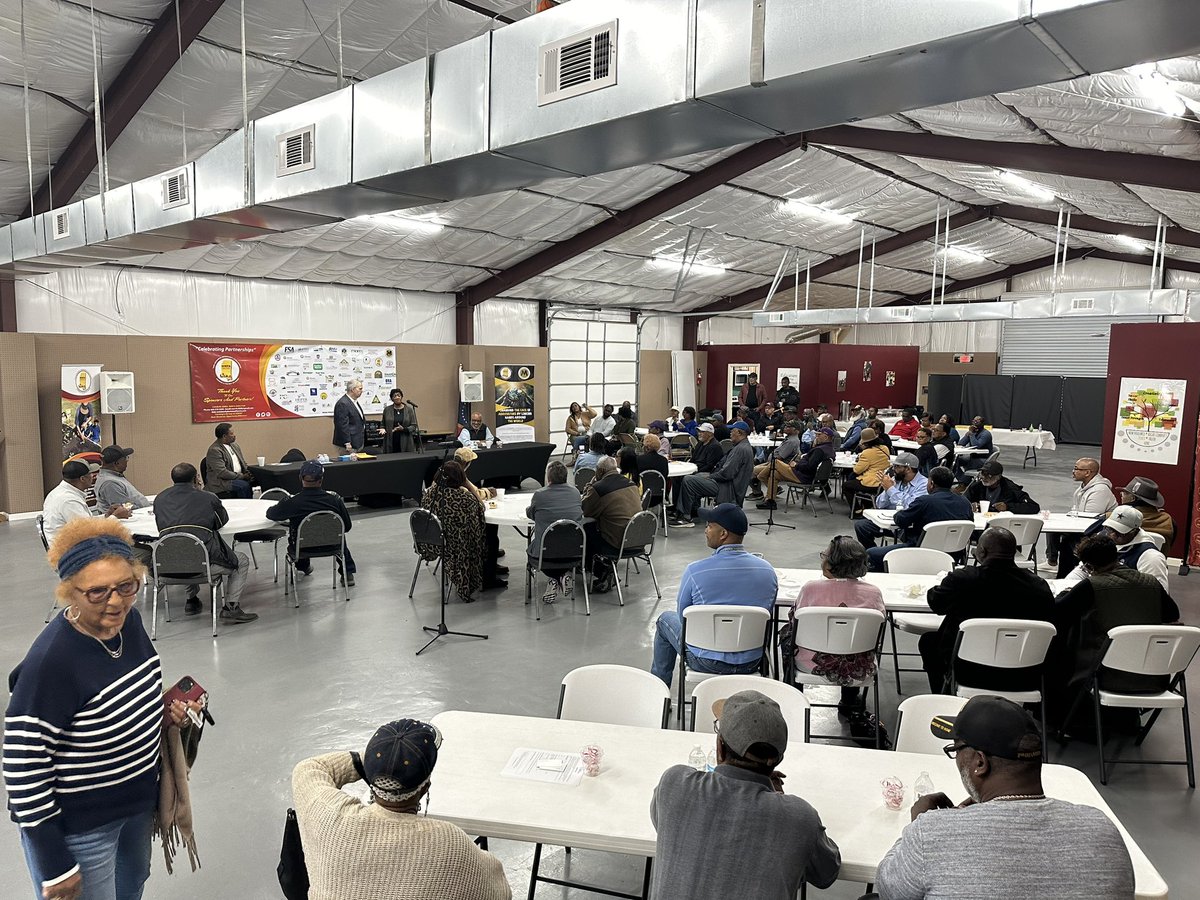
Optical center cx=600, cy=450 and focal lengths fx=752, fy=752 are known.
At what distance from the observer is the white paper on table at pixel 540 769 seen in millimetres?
2336

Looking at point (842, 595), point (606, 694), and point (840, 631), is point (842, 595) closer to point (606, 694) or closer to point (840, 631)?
point (840, 631)

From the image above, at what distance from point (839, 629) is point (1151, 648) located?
1409mm

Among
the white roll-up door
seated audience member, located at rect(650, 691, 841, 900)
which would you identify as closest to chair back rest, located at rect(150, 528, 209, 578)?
seated audience member, located at rect(650, 691, 841, 900)

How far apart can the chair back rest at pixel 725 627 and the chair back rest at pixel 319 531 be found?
139 inches

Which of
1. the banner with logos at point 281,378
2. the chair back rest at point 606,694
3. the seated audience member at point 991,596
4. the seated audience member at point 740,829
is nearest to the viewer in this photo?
the seated audience member at point 740,829

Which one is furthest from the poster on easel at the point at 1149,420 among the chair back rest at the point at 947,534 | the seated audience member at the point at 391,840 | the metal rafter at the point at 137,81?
the metal rafter at the point at 137,81

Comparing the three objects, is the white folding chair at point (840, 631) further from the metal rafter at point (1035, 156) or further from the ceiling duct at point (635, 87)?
the metal rafter at point (1035, 156)

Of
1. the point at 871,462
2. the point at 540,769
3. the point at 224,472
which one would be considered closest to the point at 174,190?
the point at 224,472

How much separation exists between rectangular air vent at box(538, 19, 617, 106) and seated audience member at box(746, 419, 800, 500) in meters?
7.07

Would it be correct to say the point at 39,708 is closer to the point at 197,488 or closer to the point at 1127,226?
the point at 197,488

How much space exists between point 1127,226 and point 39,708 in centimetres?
1721

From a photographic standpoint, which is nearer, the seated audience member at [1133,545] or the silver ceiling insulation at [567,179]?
the seated audience member at [1133,545]

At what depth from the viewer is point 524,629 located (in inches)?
224

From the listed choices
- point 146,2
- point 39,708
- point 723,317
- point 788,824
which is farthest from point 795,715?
point 723,317
